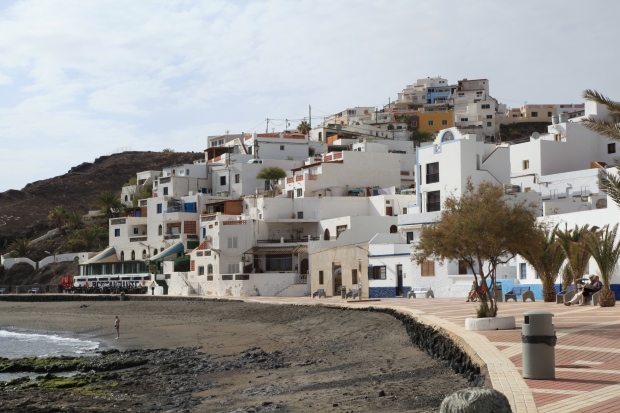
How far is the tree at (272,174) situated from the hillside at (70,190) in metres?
41.0

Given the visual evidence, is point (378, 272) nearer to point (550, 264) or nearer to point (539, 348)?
point (550, 264)

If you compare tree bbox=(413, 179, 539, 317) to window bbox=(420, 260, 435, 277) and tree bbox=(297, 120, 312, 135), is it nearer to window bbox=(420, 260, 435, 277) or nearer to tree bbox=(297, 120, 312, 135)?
window bbox=(420, 260, 435, 277)

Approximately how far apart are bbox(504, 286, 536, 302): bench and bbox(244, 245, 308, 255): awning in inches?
918

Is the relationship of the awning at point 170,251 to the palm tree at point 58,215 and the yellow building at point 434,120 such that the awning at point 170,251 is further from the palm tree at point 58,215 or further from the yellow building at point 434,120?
the yellow building at point 434,120

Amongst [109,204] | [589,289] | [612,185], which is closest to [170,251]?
[109,204]

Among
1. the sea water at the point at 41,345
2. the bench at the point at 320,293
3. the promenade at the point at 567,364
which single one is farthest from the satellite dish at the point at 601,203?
the sea water at the point at 41,345

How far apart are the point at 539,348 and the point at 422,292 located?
29.1 metres

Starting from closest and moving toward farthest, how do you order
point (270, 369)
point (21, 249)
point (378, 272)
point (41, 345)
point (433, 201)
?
point (270, 369), point (41, 345), point (378, 272), point (433, 201), point (21, 249)

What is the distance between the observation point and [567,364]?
12477mm

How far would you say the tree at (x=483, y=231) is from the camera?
60.6 ft

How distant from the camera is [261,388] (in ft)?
56.6

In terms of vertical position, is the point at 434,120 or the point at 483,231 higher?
the point at 434,120

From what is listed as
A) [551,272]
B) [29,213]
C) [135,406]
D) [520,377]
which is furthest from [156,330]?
[29,213]

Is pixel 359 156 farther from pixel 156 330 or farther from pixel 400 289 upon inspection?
pixel 156 330
